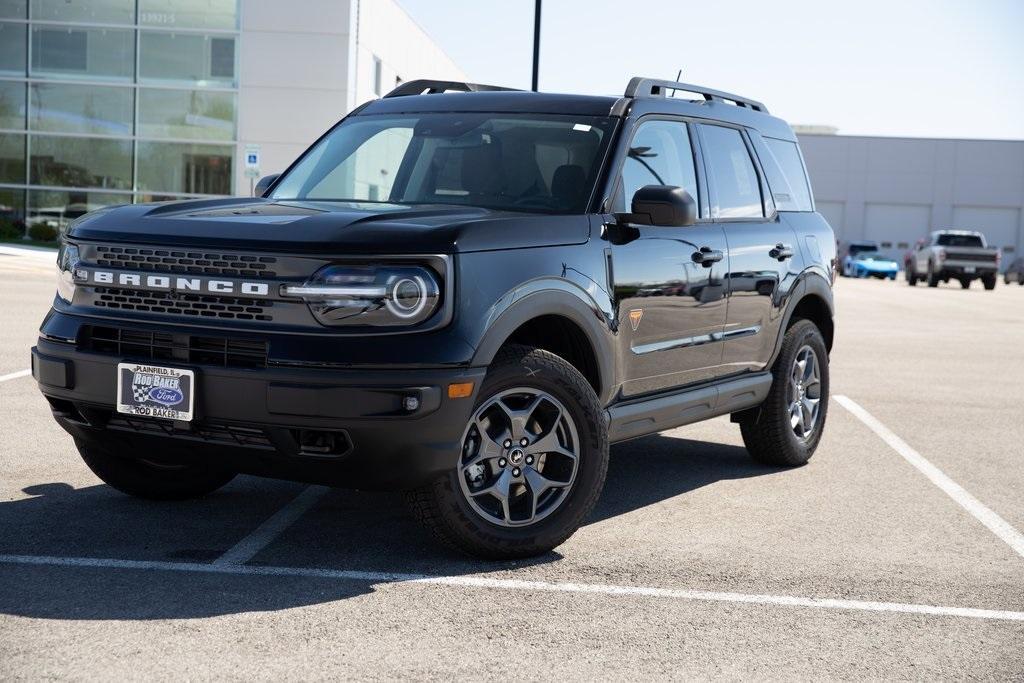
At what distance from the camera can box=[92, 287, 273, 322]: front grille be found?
15.1 ft

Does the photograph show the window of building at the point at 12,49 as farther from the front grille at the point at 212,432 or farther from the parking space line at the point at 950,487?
the front grille at the point at 212,432

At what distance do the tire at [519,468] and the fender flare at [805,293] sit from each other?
225 centimetres

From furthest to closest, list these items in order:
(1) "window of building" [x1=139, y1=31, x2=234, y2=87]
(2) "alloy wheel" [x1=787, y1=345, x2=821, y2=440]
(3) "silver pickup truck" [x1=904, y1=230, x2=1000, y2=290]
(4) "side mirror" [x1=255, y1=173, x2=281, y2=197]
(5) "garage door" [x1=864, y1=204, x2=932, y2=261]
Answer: (5) "garage door" [x1=864, y1=204, x2=932, y2=261] < (3) "silver pickup truck" [x1=904, y1=230, x2=1000, y2=290] < (1) "window of building" [x1=139, y1=31, x2=234, y2=87] < (2) "alloy wheel" [x1=787, y1=345, x2=821, y2=440] < (4) "side mirror" [x1=255, y1=173, x2=281, y2=197]

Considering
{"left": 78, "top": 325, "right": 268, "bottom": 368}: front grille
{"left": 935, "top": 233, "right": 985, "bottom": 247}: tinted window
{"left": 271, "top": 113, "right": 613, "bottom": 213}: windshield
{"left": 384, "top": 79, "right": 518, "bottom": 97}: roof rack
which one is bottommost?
{"left": 935, "top": 233, "right": 985, "bottom": 247}: tinted window

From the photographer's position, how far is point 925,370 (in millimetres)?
13648

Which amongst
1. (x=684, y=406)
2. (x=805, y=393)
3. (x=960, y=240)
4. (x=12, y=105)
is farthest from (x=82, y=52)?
(x=684, y=406)

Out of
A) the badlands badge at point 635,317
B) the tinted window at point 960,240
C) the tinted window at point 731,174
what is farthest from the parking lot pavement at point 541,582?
the tinted window at point 960,240

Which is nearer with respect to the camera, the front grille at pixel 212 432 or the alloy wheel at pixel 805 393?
the front grille at pixel 212 432

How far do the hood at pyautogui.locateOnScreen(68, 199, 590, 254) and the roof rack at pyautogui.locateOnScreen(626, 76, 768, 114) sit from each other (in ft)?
3.83

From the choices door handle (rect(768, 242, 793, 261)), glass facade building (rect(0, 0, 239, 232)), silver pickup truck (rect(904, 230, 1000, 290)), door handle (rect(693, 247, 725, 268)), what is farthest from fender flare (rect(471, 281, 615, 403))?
silver pickup truck (rect(904, 230, 1000, 290))

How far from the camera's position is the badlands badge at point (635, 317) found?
18.5 feet

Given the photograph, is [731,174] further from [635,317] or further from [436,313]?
[436,313]

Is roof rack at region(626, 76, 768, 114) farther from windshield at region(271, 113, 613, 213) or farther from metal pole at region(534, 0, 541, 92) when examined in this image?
metal pole at region(534, 0, 541, 92)

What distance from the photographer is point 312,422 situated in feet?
14.7
